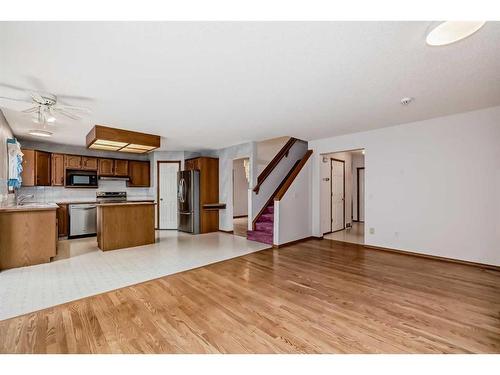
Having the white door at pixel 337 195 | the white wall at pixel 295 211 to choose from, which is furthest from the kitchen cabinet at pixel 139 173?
the white door at pixel 337 195

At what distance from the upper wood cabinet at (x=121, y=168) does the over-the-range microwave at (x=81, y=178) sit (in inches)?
20.7

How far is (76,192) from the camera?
6.25 metres

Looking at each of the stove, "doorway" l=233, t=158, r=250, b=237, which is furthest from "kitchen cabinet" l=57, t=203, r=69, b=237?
"doorway" l=233, t=158, r=250, b=237

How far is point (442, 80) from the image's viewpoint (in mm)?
2533

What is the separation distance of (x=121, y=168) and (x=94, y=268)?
3.88m

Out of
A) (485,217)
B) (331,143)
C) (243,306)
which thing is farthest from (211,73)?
(485,217)

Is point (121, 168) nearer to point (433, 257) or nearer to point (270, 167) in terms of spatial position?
point (270, 167)

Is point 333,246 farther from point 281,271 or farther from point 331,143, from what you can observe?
point 331,143

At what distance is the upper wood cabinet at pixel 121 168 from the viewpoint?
21.5 feet

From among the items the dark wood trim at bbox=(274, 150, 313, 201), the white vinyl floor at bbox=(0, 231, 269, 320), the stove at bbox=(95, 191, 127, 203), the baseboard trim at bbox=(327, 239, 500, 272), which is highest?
the dark wood trim at bbox=(274, 150, 313, 201)

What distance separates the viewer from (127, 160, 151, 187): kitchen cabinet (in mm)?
6809

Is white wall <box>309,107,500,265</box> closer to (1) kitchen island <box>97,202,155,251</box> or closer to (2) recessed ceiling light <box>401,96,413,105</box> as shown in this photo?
(2) recessed ceiling light <box>401,96,413,105</box>

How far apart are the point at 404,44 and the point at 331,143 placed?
3.55 meters

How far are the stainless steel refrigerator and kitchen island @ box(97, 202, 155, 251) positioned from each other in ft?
4.46
